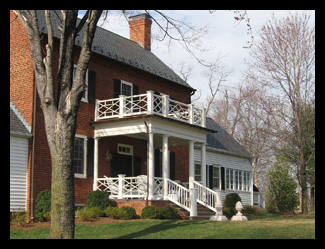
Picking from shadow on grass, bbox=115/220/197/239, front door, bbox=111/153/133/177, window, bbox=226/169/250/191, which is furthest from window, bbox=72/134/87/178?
window, bbox=226/169/250/191

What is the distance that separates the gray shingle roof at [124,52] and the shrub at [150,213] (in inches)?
302

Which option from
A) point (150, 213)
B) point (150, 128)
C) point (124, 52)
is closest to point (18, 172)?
point (150, 213)

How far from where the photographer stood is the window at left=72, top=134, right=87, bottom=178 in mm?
20094

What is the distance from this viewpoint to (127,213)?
18406 millimetres

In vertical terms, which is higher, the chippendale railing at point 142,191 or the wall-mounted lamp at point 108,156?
the wall-mounted lamp at point 108,156

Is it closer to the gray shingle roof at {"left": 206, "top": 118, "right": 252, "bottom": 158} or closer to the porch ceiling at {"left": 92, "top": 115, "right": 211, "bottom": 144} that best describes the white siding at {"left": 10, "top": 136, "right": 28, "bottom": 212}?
the porch ceiling at {"left": 92, "top": 115, "right": 211, "bottom": 144}

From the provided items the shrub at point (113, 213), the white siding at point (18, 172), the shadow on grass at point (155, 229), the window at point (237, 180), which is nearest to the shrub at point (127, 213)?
the shrub at point (113, 213)

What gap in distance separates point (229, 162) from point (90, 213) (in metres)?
16.3

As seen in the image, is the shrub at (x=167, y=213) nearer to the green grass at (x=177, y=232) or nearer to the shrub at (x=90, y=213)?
the shrub at (x=90, y=213)

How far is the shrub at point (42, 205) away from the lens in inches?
693

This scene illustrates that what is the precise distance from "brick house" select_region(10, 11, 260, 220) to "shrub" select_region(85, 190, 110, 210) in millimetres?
630
